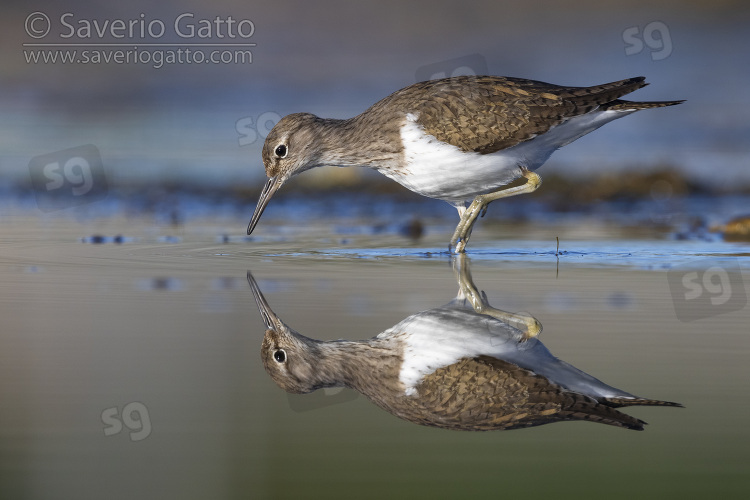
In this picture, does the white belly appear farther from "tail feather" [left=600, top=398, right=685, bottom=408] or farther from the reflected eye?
"tail feather" [left=600, top=398, right=685, bottom=408]

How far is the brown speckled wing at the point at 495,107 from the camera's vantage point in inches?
301

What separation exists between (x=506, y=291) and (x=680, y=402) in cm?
260

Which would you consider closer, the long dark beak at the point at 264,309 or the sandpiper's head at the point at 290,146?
the long dark beak at the point at 264,309

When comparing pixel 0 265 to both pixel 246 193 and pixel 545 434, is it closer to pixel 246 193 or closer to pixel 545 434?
pixel 545 434

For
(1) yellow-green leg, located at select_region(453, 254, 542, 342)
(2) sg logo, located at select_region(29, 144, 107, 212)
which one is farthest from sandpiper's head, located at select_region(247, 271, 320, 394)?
(2) sg logo, located at select_region(29, 144, 107, 212)

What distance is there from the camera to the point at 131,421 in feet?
12.0

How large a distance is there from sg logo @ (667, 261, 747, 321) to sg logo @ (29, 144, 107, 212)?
8.87 meters

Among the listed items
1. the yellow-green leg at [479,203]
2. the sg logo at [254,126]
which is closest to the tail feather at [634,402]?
the yellow-green leg at [479,203]

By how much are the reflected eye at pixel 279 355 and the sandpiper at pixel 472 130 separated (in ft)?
10.7

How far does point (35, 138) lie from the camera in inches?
623

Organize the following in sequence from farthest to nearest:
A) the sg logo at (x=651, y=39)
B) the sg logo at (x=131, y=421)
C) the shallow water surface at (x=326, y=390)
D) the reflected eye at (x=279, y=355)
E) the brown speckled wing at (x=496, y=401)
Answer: the sg logo at (x=651, y=39), the reflected eye at (x=279, y=355), the brown speckled wing at (x=496, y=401), the sg logo at (x=131, y=421), the shallow water surface at (x=326, y=390)

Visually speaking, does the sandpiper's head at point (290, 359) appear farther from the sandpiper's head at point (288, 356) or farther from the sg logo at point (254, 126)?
the sg logo at point (254, 126)

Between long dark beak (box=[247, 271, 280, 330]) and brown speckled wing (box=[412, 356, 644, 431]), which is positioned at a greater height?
long dark beak (box=[247, 271, 280, 330])

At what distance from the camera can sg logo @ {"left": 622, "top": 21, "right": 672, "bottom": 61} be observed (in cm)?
1616
